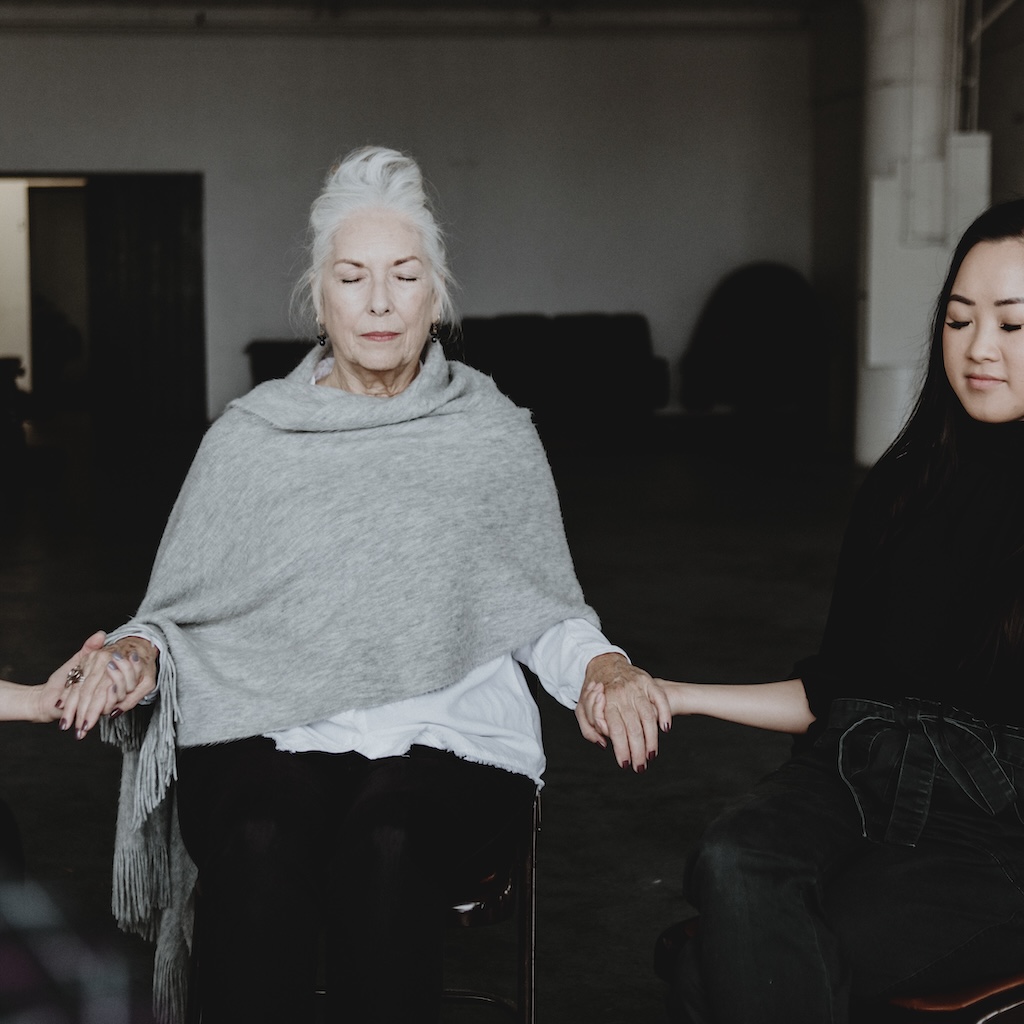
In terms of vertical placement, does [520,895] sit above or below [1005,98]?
below

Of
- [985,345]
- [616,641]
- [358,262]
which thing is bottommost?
[616,641]

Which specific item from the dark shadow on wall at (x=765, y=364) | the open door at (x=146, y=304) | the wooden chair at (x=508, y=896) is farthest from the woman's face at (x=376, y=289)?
the open door at (x=146, y=304)

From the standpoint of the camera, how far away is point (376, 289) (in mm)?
1938

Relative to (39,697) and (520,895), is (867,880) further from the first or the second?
(39,697)

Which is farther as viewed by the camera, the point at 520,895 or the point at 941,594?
the point at 520,895

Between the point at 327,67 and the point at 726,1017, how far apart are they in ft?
38.1

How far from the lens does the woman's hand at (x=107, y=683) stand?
5.27 feet

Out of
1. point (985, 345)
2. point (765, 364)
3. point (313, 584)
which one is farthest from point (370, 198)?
point (765, 364)

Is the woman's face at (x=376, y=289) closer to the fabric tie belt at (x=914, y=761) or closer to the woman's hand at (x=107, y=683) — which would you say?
the woman's hand at (x=107, y=683)

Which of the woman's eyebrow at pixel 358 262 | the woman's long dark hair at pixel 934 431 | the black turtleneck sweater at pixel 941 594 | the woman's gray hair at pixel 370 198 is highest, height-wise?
the woman's gray hair at pixel 370 198

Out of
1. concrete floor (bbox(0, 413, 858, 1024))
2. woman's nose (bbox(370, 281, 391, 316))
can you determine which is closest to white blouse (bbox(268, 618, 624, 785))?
woman's nose (bbox(370, 281, 391, 316))

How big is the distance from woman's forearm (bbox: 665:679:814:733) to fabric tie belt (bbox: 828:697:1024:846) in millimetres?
154

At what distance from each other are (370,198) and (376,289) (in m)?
0.13

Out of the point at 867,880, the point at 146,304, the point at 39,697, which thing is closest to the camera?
the point at 867,880
